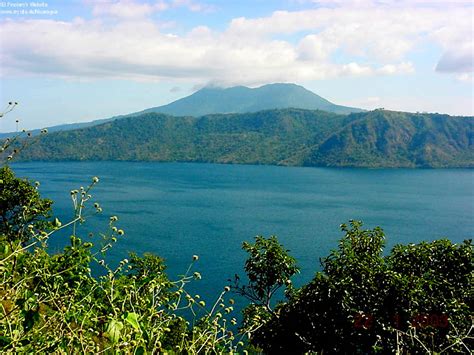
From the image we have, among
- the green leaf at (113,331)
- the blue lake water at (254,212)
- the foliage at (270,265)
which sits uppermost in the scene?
the green leaf at (113,331)

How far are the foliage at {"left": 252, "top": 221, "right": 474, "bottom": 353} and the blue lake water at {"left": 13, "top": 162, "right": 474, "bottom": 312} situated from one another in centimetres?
2528

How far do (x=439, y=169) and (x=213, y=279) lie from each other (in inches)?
5450

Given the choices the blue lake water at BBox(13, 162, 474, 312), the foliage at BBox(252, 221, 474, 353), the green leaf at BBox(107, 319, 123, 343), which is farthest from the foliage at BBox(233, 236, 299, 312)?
the blue lake water at BBox(13, 162, 474, 312)

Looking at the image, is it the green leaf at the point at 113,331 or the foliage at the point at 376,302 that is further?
the foliage at the point at 376,302

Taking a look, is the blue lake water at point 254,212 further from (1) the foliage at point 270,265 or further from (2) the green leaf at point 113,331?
(2) the green leaf at point 113,331

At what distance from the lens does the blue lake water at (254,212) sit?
47.5 meters

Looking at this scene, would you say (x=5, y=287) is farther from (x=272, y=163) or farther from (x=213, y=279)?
(x=272, y=163)

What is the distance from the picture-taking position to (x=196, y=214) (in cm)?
6994

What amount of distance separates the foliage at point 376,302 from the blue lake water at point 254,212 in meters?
25.3

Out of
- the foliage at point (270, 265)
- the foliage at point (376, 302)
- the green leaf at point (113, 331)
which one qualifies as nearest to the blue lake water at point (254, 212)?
the foliage at point (270, 265)

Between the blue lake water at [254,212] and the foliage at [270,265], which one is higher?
the foliage at [270,265]

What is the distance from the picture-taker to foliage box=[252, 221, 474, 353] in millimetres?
8516

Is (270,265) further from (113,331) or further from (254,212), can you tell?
(254,212)

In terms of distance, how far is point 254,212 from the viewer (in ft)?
241
